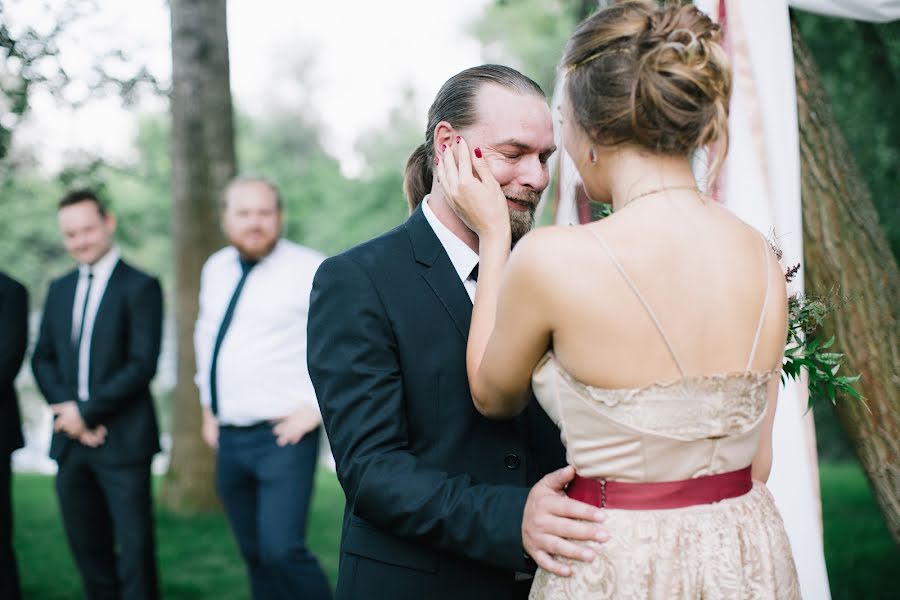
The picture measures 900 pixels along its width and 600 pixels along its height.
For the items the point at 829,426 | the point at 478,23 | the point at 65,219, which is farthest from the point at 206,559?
the point at 478,23

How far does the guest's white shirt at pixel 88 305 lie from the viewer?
203 inches

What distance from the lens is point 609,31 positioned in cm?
188

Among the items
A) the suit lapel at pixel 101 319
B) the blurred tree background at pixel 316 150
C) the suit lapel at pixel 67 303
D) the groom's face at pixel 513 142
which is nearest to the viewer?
the groom's face at pixel 513 142

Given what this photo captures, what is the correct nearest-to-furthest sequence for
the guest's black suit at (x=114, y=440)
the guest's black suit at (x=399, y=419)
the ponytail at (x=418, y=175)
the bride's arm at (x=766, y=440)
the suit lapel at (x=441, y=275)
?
the bride's arm at (x=766, y=440), the guest's black suit at (x=399, y=419), the suit lapel at (x=441, y=275), the ponytail at (x=418, y=175), the guest's black suit at (x=114, y=440)

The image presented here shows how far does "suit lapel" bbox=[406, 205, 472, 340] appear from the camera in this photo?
238cm

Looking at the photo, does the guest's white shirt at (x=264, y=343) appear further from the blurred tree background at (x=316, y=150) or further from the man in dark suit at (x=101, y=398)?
the blurred tree background at (x=316, y=150)

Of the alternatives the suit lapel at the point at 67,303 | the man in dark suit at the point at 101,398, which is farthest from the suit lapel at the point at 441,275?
the suit lapel at the point at 67,303

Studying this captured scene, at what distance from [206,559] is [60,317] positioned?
271 cm

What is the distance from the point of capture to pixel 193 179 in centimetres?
825

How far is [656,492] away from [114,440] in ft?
12.9

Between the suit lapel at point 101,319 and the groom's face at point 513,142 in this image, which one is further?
the suit lapel at point 101,319

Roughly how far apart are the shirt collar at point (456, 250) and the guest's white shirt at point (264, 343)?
8.20 feet

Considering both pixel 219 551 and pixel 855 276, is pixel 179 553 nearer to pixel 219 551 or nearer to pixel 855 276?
pixel 219 551

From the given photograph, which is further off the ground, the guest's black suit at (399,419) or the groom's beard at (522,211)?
the groom's beard at (522,211)
